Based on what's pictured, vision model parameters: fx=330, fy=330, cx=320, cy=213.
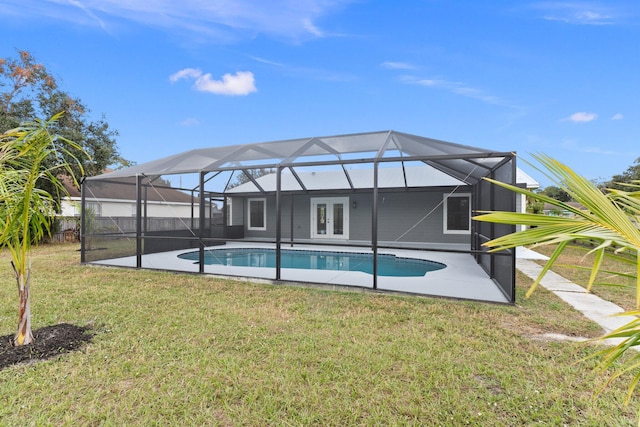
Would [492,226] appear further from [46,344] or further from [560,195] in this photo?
[560,195]

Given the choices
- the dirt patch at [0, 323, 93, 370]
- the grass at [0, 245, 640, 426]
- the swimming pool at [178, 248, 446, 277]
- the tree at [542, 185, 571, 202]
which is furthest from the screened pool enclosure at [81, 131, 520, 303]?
the dirt patch at [0, 323, 93, 370]

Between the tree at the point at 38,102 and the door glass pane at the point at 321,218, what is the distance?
29.4 feet

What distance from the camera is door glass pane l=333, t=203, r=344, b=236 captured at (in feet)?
47.5

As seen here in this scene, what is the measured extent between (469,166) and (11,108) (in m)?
16.0

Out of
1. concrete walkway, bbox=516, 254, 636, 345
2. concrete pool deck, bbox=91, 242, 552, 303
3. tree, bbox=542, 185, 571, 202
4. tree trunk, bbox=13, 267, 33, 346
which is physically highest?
tree, bbox=542, 185, 571, 202

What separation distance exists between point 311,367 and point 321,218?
11896 mm

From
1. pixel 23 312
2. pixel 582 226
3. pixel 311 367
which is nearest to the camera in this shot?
pixel 582 226

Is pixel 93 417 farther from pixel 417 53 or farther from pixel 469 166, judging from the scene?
pixel 417 53

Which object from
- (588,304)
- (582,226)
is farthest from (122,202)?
(582,226)

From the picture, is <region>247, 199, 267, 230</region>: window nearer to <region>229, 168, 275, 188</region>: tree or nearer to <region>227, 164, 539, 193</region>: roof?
<region>227, 164, 539, 193</region>: roof

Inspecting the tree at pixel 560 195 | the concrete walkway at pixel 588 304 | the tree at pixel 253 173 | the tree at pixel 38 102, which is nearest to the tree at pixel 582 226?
the tree at pixel 560 195

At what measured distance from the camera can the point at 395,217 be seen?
13.8 metres

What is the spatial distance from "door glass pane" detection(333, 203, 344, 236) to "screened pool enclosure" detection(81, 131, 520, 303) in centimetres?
6

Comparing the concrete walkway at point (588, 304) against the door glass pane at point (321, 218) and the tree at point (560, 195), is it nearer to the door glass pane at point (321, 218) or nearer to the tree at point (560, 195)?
the tree at point (560, 195)
